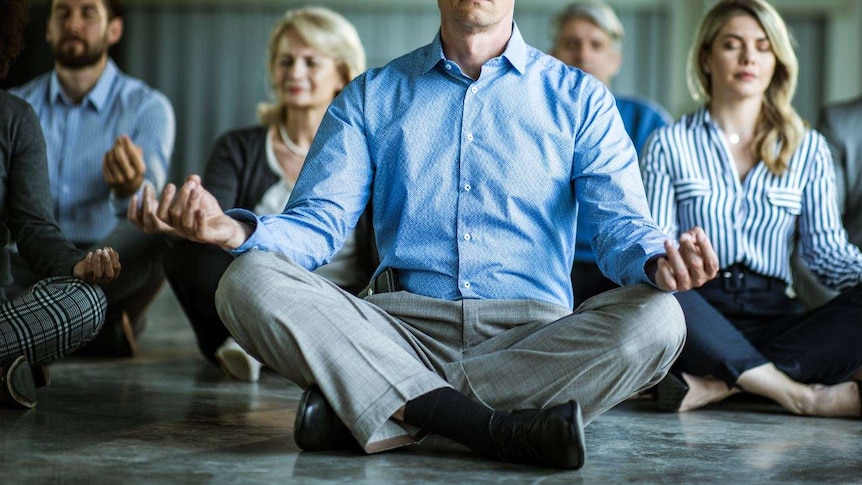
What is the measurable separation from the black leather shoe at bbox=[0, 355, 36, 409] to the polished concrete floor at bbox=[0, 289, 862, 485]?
4cm

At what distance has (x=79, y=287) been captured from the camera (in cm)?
269

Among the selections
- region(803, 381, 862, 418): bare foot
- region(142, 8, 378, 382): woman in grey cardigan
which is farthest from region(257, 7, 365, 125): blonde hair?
region(803, 381, 862, 418): bare foot

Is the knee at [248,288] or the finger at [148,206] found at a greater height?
the finger at [148,206]

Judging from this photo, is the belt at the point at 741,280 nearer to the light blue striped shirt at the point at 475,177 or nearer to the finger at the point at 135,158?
the light blue striped shirt at the point at 475,177

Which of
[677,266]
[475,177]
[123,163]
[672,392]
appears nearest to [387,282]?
[475,177]

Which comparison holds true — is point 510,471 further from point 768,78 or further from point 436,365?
point 768,78

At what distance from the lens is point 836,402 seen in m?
2.81

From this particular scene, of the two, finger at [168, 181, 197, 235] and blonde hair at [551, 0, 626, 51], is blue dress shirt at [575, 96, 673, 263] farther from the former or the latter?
finger at [168, 181, 197, 235]

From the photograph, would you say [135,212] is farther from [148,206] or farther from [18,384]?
[18,384]

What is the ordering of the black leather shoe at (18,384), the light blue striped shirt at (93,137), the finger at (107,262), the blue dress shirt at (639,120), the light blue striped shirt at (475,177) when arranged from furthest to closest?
the blue dress shirt at (639,120) → the light blue striped shirt at (93,137) → the finger at (107,262) → the black leather shoe at (18,384) → the light blue striped shirt at (475,177)

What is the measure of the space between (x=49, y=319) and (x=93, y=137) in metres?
1.38

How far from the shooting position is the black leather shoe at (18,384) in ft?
8.11

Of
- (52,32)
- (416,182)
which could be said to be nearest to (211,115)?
(52,32)

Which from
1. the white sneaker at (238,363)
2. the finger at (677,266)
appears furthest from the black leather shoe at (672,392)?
the white sneaker at (238,363)
